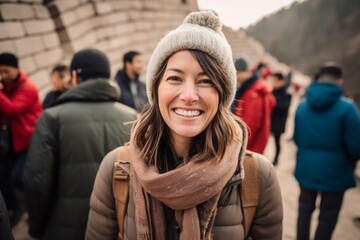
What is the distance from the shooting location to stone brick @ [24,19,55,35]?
470cm

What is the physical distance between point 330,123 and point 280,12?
111m

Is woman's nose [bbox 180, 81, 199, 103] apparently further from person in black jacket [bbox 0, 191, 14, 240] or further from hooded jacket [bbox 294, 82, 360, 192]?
hooded jacket [bbox 294, 82, 360, 192]

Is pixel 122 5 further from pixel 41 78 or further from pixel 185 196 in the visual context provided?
pixel 185 196

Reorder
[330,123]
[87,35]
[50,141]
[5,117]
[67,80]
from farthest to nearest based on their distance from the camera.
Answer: [87,35]
[67,80]
[5,117]
[330,123]
[50,141]

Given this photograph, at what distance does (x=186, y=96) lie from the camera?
127cm

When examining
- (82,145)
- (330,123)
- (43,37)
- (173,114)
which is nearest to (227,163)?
(173,114)

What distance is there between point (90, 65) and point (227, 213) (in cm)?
162

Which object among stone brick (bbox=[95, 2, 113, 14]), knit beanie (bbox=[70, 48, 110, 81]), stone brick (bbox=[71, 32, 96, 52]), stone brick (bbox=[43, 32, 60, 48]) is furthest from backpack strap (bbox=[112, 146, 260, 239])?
stone brick (bbox=[95, 2, 113, 14])

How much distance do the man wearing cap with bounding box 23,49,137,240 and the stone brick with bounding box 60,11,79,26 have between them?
13.6 feet

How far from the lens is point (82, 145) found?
2061 millimetres

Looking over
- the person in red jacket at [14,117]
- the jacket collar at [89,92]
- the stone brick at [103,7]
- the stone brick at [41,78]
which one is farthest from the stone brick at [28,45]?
the jacket collar at [89,92]

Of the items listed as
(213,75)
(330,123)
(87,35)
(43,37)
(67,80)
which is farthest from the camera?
(87,35)

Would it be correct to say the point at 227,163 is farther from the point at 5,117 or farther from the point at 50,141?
the point at 5,117

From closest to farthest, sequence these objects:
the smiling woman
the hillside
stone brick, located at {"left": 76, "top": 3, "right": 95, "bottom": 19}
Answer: the smiling woman
stone brick, located at {"left": 76, "top": 3, "right": 95, "bottom": 19}
the hillside
